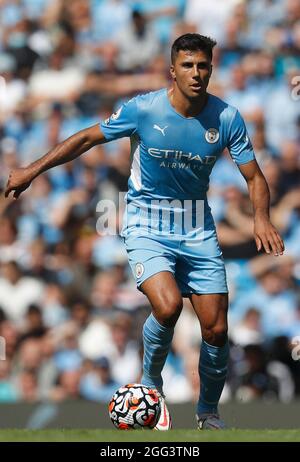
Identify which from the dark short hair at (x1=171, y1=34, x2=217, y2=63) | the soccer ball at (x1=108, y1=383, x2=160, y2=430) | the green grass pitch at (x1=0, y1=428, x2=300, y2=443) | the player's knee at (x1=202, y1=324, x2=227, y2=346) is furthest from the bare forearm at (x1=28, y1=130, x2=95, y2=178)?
the green grass pitch at (x1=0, y1=428, x2=300, y2=443)

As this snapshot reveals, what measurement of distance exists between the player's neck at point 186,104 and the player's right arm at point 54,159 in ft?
1.74

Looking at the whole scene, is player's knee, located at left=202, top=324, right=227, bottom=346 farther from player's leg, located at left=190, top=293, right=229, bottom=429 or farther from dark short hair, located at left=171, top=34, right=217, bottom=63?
dark short hair, located at left=171, top=34, right=217, bottom=63

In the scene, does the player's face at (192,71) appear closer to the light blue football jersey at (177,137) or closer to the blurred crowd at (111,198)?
the light blue football jersey at (177,137)

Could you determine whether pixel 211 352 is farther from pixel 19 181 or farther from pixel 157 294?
pixel 19 181

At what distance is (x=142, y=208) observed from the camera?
8.01m

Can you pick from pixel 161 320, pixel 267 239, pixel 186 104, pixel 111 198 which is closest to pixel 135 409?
pixel 161 320

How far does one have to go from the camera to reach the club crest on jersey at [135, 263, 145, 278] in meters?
7.72

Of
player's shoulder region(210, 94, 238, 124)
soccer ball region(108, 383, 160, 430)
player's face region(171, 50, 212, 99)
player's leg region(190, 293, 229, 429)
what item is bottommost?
soccer ball region(108, 383, 160, 430)

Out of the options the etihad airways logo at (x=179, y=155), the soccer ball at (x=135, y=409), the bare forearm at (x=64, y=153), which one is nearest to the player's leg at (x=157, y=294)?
the soccer ball at (x=135, y=409)

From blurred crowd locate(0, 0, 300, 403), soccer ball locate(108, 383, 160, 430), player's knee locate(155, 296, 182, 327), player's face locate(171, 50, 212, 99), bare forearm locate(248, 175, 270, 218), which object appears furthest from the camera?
blurred crowd locate(0, 0, 300, 403)

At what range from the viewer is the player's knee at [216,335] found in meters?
7.78

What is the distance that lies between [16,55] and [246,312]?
168 inches
